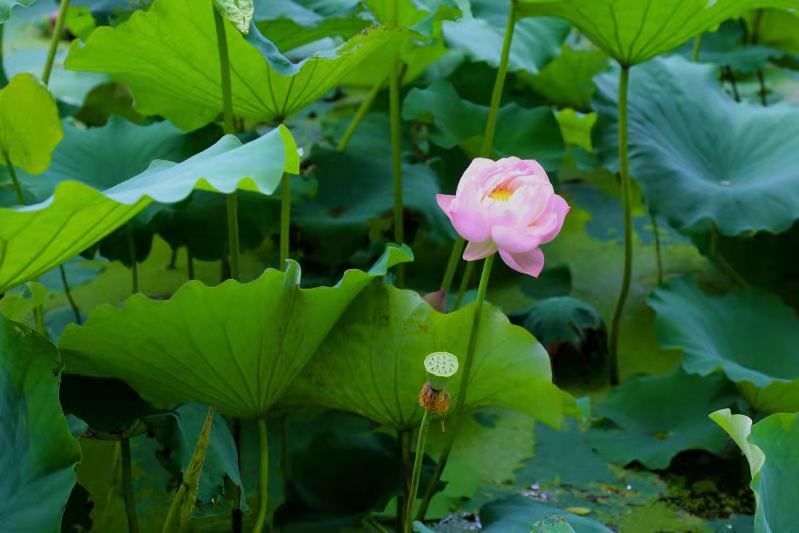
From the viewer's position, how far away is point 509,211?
111 centimetres

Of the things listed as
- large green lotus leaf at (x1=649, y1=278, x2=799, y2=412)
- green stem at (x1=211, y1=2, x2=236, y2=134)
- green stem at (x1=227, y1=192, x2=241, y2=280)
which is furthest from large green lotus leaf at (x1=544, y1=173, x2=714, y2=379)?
green stem at (x1=211, y1=2, x2=236, y2=134)

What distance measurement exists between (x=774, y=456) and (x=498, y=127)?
0.98 metres

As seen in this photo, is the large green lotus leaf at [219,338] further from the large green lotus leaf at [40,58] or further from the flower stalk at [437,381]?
the large green lotus leaf at [40,58]

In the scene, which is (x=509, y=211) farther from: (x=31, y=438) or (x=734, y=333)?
(x=734, y=333)

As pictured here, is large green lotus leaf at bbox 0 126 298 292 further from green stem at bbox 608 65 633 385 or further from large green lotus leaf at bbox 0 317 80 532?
green stem at bbox 608 65 633 385

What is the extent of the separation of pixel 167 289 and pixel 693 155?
98 centimetres

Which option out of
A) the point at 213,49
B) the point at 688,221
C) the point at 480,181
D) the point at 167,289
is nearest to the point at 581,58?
the point at 688,221

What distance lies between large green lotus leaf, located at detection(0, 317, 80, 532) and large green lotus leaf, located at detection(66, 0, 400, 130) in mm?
416

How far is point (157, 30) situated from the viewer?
1386 mm

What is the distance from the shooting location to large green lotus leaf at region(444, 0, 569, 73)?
1.89 meters

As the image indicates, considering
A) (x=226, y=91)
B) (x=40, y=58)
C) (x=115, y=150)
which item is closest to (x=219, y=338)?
(x=226, y=91)

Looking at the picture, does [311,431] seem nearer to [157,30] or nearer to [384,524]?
[384,524]

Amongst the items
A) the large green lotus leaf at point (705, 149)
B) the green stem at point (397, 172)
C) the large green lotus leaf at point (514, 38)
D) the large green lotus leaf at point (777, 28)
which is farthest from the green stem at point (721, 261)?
the large green lotus leaf at point (777, 28)

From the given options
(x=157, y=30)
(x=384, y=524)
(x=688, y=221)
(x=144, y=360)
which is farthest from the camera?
(x=688, y=221)
